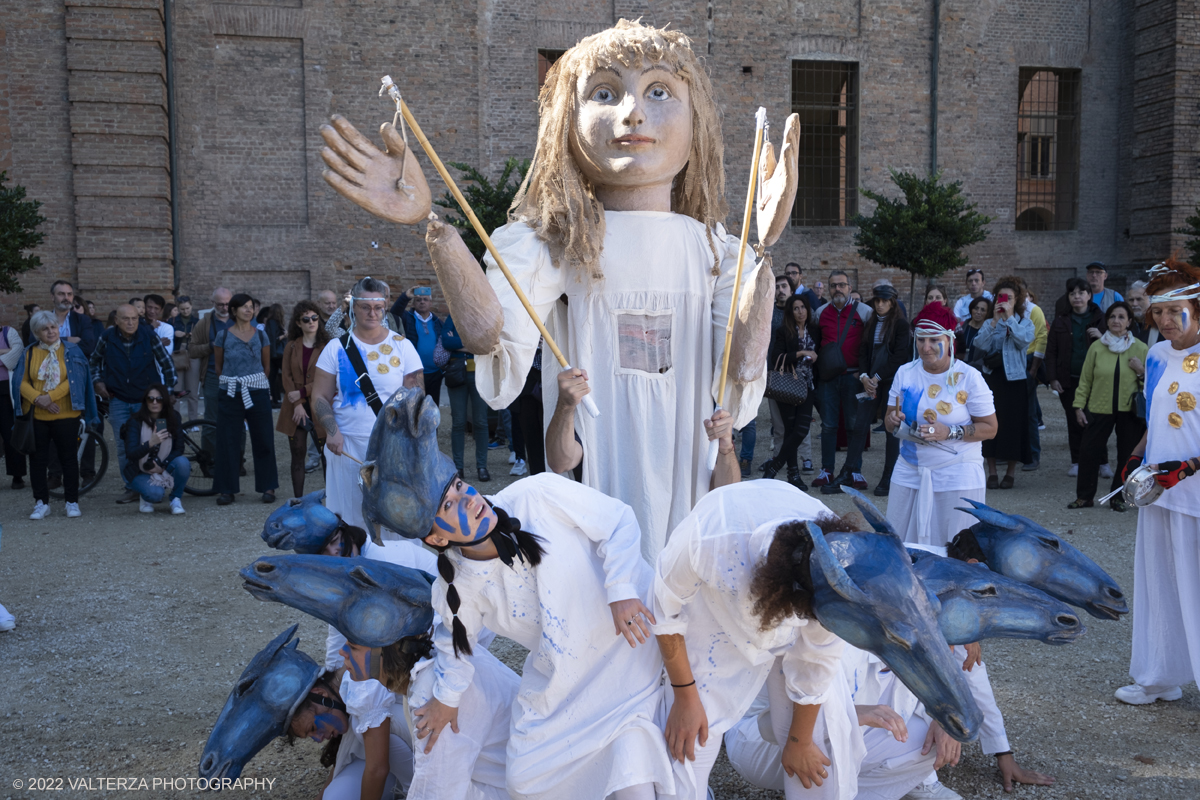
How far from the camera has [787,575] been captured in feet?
6.95

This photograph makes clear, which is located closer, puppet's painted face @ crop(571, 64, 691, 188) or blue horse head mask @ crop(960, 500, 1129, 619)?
blue horse head mask @ crop(960, 500, 1129, 619)

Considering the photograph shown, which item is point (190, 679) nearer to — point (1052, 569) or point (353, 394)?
point (353, 394)

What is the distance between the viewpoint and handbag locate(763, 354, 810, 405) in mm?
8336

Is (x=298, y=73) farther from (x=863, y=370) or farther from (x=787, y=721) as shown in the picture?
(x=787, y=721)

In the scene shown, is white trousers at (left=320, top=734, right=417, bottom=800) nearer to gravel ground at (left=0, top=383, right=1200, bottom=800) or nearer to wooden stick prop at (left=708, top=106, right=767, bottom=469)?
gravel ground at (left=0, top=383, right=1200, bottom=800)

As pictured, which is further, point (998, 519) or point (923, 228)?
point (923, 228)

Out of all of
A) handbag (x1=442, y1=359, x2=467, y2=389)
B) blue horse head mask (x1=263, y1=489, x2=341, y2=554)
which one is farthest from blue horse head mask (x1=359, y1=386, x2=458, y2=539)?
handbag (x1=442, y1=359, x2=467, y2=389)

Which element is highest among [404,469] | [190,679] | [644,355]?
[644,355]

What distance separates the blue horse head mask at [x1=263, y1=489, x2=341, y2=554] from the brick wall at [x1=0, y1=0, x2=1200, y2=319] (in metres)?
12.1

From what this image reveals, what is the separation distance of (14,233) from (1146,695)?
474 inches

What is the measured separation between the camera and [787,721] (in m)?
2.67

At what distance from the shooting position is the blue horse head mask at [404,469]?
6.98 ft

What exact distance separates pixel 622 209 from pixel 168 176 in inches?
534

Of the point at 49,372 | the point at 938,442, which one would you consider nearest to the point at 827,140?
the point at 49,372
